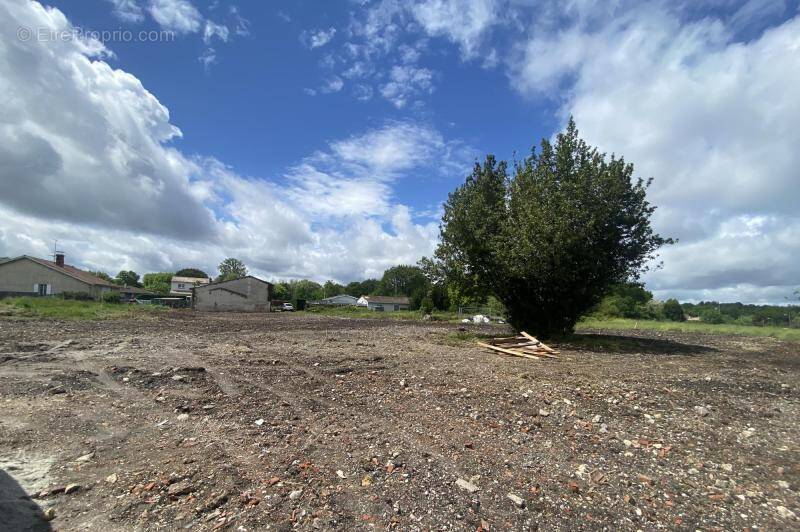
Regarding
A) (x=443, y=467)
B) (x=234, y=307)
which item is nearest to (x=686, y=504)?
(x=443, y=467)

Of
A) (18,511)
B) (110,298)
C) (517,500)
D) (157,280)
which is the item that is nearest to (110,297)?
(110,298)

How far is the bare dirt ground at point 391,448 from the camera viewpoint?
3.27m

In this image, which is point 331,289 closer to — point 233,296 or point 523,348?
point 233,296

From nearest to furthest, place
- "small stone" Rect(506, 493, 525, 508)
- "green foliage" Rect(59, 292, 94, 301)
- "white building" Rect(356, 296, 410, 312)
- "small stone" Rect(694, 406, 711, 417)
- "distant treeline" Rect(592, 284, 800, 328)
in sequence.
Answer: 1. "small stone" Rect(506, 493, 525, 508)
2. "small stone" Rect(694, 406, 711, 417)
3. "distant treeline" Rect(592, 284, 800, 328)
4. "green foliage" Rect(59, 292, 94, 301)
5. "white building" Rect(356, 296, 410, 312)

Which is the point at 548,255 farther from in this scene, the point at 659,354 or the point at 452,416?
the point at 452,416

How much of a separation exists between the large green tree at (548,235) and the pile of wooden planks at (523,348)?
8.52ft

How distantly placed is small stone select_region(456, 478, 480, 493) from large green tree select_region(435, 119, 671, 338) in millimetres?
11110

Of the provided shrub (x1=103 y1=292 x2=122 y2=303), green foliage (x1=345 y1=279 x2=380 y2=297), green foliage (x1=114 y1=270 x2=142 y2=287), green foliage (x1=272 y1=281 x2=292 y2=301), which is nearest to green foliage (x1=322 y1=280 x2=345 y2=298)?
green foliage (x1=345 y1=279 x2=380 y2=297)

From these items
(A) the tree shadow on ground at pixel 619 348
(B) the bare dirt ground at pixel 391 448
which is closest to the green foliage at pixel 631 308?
(A) the tree shadow on ground at pixel 619 348

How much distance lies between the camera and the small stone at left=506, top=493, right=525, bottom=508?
3.41 metres

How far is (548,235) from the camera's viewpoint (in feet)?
45.0

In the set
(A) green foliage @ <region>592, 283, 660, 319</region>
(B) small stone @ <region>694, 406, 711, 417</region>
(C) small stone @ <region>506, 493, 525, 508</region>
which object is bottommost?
(C) small stone @ <region>506, 493, 525, 508</region>

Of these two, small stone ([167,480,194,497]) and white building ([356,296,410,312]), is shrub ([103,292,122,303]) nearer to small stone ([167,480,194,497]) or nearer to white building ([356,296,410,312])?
small stone ([167,480,194,497])

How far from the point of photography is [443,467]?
4.06 metres
